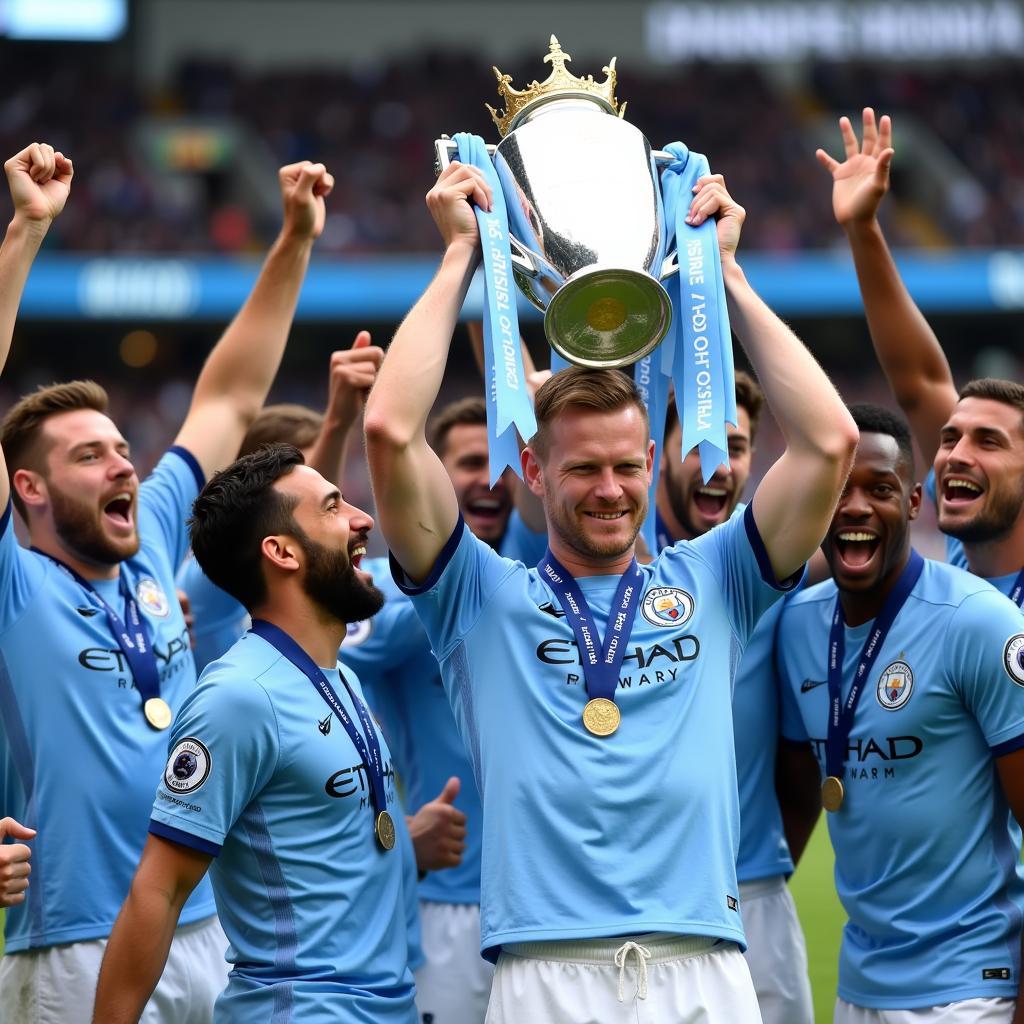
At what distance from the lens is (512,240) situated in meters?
3.21

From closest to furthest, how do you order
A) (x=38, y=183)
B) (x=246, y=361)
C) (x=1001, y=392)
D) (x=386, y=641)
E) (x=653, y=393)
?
(x=653, y=393)
(x=38, y=183)
(x=1001, y=392)
(x=386, y=641)
(x=246, y=361)

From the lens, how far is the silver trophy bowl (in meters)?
2.98

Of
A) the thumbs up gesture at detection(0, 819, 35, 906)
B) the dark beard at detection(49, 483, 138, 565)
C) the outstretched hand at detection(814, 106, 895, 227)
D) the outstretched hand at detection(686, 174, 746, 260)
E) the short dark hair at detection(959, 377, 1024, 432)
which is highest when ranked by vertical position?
the outstretched hand at detection(814, 106, 895, 227)

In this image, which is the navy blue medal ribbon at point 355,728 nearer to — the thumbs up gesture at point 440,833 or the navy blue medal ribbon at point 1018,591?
the thumbs up gesture at point 440,833

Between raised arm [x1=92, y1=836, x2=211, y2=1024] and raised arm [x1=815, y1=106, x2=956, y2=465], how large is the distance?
2.40 metres

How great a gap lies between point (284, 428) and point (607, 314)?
7.05 ft

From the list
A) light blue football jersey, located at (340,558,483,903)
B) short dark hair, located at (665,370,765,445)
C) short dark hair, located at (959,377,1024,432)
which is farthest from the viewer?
short dark hair, located at (665,370,765,445)

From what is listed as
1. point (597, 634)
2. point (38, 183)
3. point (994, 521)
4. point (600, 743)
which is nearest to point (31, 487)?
point (38, 183)

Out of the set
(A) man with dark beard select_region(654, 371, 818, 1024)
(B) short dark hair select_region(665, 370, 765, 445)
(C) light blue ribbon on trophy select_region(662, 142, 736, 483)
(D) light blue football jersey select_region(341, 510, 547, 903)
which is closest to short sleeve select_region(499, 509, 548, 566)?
(D) light blue football jersey select_region(341, 510, 547, 903)

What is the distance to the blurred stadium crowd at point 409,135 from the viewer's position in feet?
77.0

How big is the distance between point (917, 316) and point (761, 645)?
1075mm

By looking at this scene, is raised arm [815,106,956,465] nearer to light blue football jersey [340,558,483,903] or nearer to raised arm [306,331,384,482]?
raised arm [306,331,384,482]

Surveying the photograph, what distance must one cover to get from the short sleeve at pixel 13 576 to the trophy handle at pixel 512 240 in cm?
131

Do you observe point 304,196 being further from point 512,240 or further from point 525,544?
point 512,240
